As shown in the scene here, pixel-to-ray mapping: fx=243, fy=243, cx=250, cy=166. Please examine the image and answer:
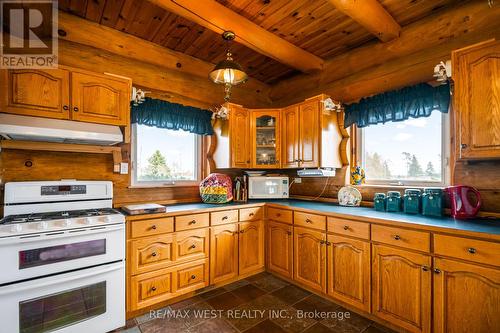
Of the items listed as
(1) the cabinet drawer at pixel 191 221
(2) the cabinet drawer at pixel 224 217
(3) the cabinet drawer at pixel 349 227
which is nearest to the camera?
(3) the cabinet drawer at pixel 349 227

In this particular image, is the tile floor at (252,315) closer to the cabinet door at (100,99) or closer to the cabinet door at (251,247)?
the cabinet door at (251,247)

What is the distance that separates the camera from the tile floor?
6.23ft

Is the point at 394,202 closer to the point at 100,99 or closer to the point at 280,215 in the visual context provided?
the point at 280,215

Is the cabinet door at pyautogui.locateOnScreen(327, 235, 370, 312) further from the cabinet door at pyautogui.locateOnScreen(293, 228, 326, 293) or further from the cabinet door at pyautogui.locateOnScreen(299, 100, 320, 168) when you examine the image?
the cabinet door at pyautogui.locateOnScreen(299, 100, 320, 168)

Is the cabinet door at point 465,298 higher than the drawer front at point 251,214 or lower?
lower

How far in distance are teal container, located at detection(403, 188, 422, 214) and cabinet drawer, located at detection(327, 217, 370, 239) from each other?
1.47ft

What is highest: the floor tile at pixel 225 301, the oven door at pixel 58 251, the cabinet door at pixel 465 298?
the oven door at pixel 58 251

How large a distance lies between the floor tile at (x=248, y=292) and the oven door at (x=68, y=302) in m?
1.04

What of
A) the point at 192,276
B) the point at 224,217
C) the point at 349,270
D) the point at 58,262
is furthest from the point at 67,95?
the point at 349,270

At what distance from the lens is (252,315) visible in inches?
81.9

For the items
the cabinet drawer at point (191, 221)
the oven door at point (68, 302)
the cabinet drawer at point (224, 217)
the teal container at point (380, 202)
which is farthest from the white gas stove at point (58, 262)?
the teal container at point (380, 202)

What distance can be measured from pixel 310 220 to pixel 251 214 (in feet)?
2.27

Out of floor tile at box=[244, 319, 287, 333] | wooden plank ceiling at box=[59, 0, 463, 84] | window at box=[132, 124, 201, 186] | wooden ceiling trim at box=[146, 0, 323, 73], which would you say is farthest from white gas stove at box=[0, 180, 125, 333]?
wooden ceiling trim at box=[146, 0, 323, 73]

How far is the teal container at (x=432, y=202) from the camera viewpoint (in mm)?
1976
